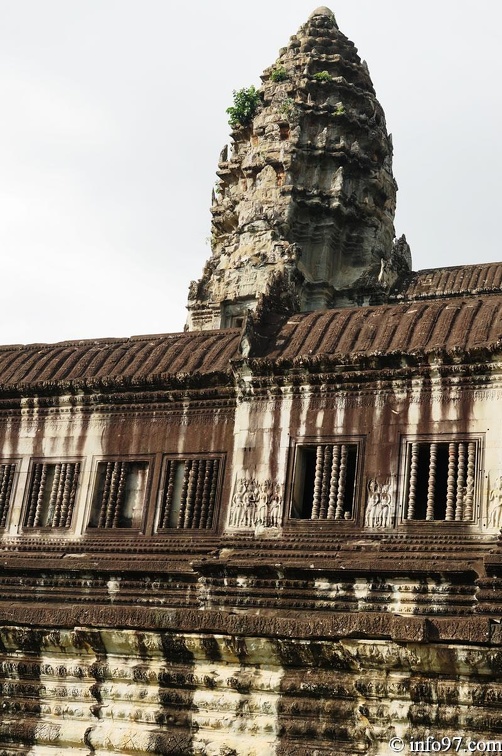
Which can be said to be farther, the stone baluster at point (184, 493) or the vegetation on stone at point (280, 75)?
the vegetation on stone at point (280, 75)

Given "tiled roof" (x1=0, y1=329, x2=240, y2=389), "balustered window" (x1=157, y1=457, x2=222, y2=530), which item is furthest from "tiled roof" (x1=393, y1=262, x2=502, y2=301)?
"balustered window" (x1=157, y1=457, x2=222, y2=530)

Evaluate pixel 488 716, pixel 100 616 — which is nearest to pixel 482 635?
pixel 488 716

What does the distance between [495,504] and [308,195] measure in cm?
1944

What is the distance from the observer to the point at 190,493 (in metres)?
18.9

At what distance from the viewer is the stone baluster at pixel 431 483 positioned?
1661 centimetres

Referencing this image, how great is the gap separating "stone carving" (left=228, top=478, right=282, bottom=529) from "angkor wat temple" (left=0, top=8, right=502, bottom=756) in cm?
3

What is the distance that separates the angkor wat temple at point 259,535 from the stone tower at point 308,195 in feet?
36.3

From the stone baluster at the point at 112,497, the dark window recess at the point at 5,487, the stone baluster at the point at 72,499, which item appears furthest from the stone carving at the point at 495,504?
the dark window recess at the point at 5,487

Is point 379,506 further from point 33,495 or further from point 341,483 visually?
point 33,495

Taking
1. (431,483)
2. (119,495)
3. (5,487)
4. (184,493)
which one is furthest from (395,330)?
(5,487)

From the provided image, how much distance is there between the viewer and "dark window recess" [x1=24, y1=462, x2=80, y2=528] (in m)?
20.0

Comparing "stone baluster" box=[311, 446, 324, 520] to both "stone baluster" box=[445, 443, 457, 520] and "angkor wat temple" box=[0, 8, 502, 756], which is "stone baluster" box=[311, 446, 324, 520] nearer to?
"angkor wat temple" box=[0, 8, 502, 756]

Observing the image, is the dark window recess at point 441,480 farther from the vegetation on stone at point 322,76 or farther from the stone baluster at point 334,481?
the vegetation on stone at point 322,76

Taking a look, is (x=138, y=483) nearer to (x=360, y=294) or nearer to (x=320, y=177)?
(x=360, y=294)
